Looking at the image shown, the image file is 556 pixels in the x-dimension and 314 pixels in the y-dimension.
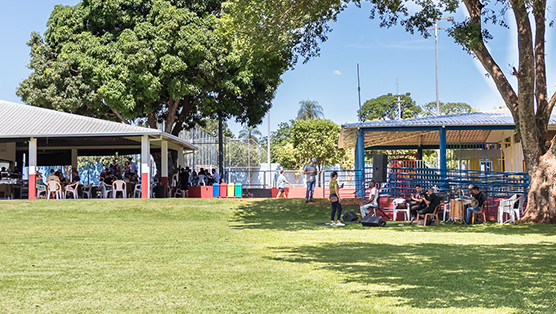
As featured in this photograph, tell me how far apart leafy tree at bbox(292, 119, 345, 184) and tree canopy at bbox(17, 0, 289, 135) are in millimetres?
21232

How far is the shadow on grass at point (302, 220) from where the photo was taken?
16422mm

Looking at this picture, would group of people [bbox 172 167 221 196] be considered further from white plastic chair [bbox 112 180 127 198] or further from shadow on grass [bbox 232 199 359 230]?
shadow on grass [bbox 232 199 359 230]

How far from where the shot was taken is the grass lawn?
6.50m

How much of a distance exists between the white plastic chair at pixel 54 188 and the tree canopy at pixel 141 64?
6522 mm

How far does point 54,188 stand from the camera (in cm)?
2600

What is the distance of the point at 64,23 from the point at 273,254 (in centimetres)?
2748

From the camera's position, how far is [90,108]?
114 feet

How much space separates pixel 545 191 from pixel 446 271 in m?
11.2

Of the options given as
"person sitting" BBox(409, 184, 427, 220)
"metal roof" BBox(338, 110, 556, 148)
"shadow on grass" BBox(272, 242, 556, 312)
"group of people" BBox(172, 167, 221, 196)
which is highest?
"metal roof" BBox(338, 110, 556, 148)

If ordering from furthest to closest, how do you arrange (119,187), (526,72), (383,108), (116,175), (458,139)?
(383,108)
(458,139)
(116,175)
(119,187)
(526,72)

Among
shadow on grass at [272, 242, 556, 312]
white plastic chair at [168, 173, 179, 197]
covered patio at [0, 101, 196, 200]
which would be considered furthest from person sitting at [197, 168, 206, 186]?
shadow on grass at [272, 242, 556, 312]

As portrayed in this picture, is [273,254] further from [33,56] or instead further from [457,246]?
[33,56]

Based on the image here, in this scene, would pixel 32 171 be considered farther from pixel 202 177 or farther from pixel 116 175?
pixel 202 177

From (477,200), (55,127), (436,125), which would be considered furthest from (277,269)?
(55,127)
